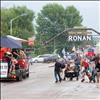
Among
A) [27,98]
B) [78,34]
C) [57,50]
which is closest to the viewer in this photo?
[27,98]

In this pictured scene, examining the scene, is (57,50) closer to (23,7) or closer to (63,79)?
(23,7)

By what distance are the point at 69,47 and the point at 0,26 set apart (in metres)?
15.7

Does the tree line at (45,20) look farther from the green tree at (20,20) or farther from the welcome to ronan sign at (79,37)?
the welcome to ronan sign at (79,37)

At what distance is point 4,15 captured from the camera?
277 feet

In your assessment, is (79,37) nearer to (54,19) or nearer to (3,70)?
(3,70)

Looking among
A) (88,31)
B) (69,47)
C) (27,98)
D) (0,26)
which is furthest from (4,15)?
(27,98)

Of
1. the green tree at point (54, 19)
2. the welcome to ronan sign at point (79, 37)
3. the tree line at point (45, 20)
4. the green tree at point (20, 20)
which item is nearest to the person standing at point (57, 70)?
the welcome to ronan sign at point (79, 37)

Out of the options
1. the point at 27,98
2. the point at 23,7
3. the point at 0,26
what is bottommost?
the point at 27,98

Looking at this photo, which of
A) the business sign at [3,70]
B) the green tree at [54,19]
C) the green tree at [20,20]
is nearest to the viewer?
the business sign at [3,70]

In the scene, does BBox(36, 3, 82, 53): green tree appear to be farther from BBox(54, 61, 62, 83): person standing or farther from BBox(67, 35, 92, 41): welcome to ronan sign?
BBox(54, 61, 62, 83): person standing

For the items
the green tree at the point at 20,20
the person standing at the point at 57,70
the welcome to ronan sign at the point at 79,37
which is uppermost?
the green tree at the point at 20,20

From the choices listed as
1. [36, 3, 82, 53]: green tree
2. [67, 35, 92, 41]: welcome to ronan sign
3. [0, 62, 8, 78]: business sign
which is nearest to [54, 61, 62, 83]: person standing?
[0, 62, 8, 78]: business sign

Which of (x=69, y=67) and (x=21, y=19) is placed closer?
(x=69, y=67)

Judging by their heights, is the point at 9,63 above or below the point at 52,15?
below
